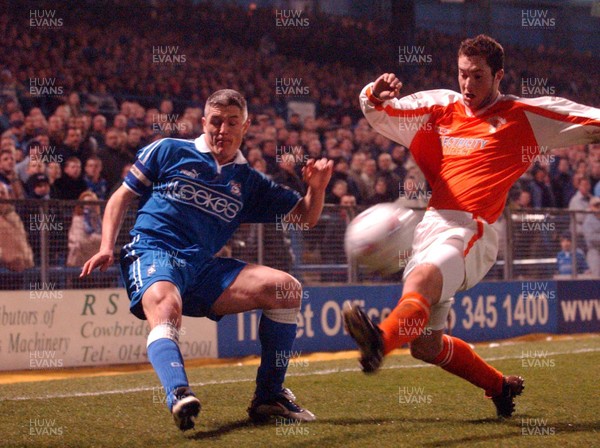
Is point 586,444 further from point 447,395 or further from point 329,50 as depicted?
point 329,50

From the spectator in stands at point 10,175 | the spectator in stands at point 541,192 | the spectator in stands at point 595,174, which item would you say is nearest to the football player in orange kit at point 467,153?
the spectator in stands at point 10,175

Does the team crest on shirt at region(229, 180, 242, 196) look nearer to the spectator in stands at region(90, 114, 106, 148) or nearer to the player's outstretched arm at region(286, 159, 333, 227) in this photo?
the player's outstretched arm at region(286, 159, 333, 227)

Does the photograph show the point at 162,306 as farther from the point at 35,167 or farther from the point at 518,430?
the point at 35,167

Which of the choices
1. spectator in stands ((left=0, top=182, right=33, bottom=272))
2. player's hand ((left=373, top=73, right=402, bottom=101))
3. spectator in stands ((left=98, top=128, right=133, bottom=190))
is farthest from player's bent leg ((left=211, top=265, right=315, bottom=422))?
spectator in stands ((left=98, top=128, right=133, bottom=190))

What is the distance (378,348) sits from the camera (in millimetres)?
4469

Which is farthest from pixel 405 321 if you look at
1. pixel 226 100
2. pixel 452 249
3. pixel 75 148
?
pixel 75 148

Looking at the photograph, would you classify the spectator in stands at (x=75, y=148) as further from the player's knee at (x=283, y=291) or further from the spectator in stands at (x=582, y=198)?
the spectator in stands at (x=582, y=198)

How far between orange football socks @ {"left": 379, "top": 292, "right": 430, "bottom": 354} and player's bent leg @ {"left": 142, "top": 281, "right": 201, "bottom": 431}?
1.01 m

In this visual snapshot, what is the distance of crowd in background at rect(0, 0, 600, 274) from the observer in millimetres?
11008

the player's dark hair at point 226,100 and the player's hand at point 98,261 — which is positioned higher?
the player's dark hair at point 226,100

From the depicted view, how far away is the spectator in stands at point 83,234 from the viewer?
9.81 meters

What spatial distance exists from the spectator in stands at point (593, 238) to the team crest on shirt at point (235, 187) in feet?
30.6

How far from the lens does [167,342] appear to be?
4.79m

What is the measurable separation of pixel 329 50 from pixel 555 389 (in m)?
17.4
